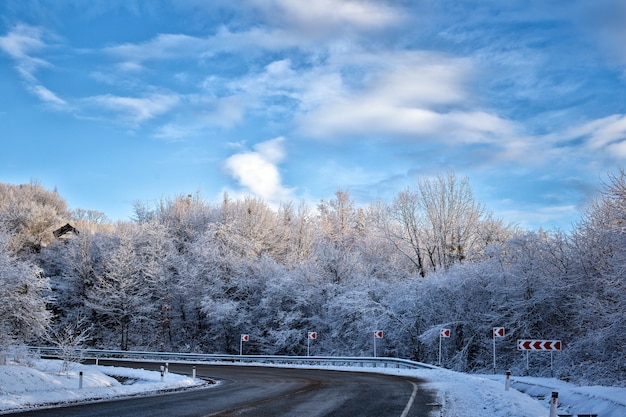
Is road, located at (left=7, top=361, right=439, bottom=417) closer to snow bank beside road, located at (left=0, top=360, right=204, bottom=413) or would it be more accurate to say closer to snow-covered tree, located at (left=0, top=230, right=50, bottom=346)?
snow bank beside road, located at (left=0, top=360, right=204, bottom=413)

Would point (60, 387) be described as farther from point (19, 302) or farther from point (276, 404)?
point (19, 302)

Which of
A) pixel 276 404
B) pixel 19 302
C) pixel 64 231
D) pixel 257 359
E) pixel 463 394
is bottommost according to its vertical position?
pixel 257 359

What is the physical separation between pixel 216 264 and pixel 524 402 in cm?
4339

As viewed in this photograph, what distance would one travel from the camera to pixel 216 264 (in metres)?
55.0

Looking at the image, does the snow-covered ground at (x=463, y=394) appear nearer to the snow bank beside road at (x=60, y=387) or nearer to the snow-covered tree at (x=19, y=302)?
the snow bank beside road at (x=60, y=387)

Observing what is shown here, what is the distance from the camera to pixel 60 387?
2212cm

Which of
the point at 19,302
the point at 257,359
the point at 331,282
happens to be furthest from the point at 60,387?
the point at 331,282

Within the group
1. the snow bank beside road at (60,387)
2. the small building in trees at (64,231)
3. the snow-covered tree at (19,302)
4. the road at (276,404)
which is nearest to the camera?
the road at (276,404)

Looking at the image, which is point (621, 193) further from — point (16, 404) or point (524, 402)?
point (16, 404)

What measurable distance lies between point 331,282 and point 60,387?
97.8ft

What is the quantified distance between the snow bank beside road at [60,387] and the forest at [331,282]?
5039mm

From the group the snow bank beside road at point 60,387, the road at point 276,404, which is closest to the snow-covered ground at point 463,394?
the snow bank beside road at point 60,387

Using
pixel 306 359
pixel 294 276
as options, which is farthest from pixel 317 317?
pixel 306 359

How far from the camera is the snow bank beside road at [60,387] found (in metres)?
14.3
